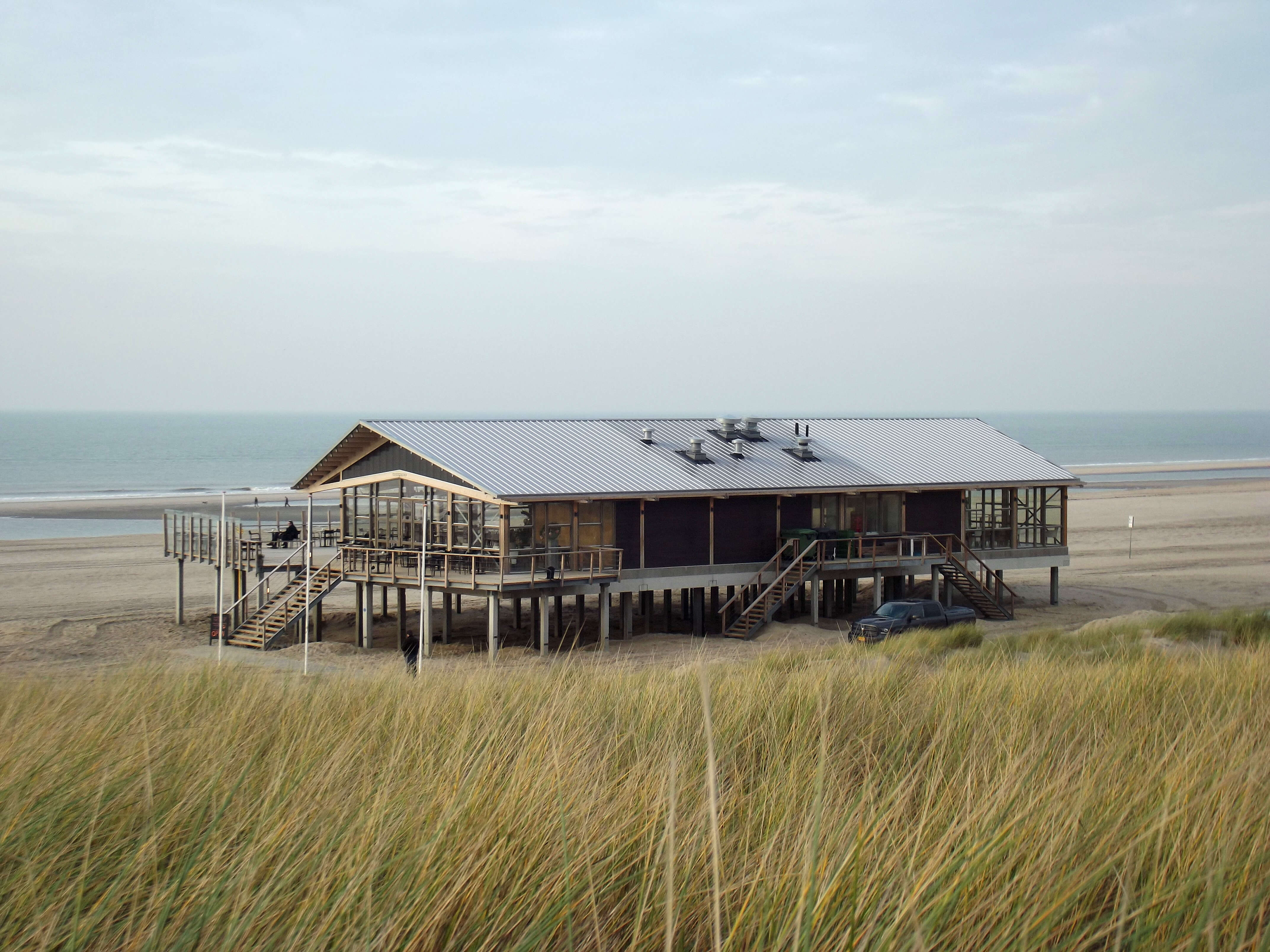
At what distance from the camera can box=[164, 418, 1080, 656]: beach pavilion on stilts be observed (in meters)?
27.2

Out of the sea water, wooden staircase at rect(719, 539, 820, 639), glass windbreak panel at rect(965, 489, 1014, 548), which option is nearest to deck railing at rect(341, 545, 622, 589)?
wooden staircase at rect(719, 539, 820, 639)

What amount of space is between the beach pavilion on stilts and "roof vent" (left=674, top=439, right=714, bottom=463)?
0.24ft

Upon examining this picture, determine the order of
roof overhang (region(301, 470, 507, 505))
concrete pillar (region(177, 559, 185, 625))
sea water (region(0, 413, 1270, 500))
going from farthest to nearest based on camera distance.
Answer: sea water (region(0, 413, 1270, 500)) < concrete pillar (region(177, 559, 185, 625)) < roof overhang (region(301, 470, 507, 505))

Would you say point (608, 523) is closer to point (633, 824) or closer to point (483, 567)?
point (483, 567)

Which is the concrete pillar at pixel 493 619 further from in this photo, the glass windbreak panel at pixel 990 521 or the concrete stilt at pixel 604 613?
the glass windbreak panel at pixel 990 521

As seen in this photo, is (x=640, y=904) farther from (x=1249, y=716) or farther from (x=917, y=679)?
(x=917, y=679)

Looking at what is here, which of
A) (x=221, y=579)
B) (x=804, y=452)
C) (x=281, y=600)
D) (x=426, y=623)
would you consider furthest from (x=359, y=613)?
(x=804, y=452)

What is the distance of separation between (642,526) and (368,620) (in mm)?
7632

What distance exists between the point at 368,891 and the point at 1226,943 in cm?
279

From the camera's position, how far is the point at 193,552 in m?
33.3

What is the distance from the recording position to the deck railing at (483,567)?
26.4m

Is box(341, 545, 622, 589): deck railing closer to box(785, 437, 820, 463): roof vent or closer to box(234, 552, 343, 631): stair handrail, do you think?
box(234, 552, 343, 631): stair handrail

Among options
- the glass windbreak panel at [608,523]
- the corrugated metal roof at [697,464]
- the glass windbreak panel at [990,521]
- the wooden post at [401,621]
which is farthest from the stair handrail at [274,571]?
the glass windbreak panel at [990,521]

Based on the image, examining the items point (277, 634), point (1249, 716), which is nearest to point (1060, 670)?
point (1249, 716)
